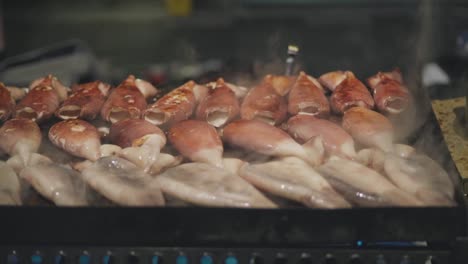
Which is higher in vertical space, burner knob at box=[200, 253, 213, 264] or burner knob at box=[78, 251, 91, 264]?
burner knob at box=[200, 253, 213, 264]

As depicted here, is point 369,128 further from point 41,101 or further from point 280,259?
point 41,101

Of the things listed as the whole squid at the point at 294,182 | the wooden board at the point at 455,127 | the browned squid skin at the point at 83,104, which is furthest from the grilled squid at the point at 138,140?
the wooden board at the point at 455,127

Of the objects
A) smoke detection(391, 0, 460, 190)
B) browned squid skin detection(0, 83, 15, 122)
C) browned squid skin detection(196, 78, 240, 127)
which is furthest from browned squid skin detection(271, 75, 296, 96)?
browned squid skin detection(0, 83, 15, 122)

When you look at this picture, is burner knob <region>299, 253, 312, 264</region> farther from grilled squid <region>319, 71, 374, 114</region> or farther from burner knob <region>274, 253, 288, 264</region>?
grilled squid <region>319, 71, 374, 114</region>

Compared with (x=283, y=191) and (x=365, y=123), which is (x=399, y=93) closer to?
(x=365, y=123)

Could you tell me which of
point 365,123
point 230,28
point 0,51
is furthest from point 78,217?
point 230,28

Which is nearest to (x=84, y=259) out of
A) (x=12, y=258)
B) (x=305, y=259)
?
(x=12, y=258)

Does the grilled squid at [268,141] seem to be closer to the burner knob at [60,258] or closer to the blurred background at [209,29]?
the burner knob at [60,258]
